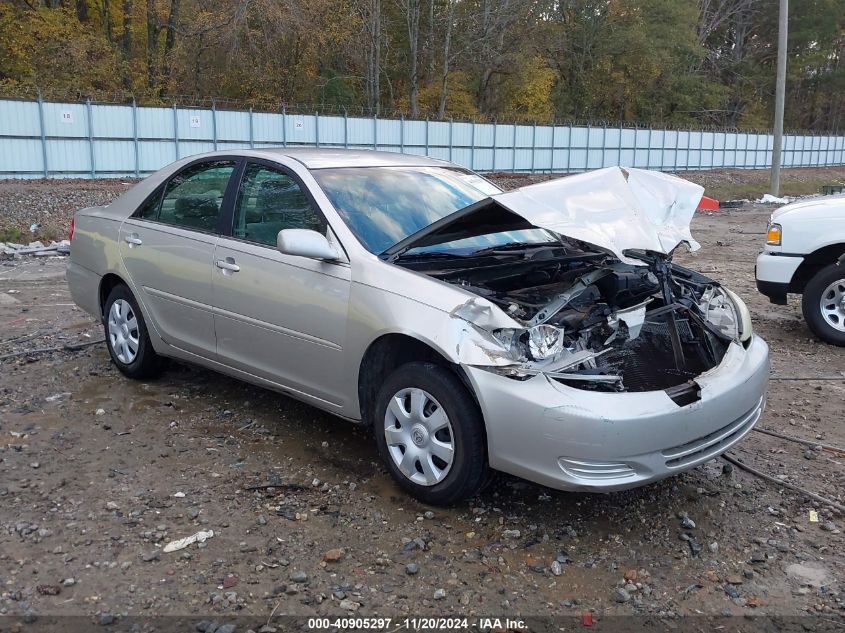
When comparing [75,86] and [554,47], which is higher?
[554,47]

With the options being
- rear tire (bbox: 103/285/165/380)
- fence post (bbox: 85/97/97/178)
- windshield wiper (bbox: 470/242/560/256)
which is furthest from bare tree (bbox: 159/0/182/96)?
windshield wiper (bbox: 470/242/560/256)

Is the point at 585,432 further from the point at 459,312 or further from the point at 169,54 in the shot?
the point at 169,54

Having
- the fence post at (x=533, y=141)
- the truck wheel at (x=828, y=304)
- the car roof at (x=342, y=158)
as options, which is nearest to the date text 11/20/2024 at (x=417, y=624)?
the car roof at (x=342, y=158)

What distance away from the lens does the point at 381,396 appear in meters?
3.89

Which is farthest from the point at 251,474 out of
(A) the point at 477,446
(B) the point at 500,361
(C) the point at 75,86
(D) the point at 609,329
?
(C) the point at 75,86

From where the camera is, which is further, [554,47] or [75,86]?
[554,47]

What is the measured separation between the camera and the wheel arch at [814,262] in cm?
708

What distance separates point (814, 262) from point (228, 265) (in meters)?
5.42

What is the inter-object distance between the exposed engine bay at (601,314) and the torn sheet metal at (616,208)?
145 mm

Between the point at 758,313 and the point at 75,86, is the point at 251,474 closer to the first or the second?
the point at 758,313

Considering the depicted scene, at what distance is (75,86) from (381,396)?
30.8 meters

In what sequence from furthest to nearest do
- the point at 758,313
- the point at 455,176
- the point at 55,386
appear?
the point at 758,313, the point at 55,386, the point at 455,176

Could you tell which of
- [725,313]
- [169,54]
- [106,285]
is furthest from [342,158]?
[169,54]

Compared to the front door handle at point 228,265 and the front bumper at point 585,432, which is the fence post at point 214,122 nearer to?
the front door handle at point 228,265
